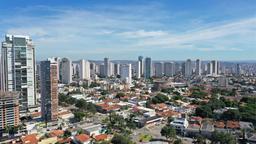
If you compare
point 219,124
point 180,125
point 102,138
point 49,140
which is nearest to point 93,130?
point 102,138

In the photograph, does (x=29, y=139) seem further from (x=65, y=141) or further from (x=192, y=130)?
(x=192, y=130)

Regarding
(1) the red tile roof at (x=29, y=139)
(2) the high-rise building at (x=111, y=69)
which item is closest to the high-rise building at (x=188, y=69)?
(2) the high-rise building at (x=111, y=69)

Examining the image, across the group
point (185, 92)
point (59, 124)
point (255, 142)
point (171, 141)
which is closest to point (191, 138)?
point (171, 141)

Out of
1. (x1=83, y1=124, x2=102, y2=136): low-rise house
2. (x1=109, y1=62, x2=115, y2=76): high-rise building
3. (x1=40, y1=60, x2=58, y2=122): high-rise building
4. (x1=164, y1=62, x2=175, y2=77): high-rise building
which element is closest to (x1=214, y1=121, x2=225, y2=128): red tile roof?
(x1=83, y1=124, x2=102, y2=136): low-rise house

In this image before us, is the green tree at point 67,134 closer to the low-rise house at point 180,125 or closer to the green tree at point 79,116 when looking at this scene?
the green tree at point 79,116

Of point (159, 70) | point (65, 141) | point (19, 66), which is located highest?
point (19, 66)

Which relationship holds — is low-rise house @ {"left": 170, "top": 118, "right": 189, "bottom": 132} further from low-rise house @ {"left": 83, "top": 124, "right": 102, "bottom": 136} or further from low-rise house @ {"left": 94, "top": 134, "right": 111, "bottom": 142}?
low-rise house @ {"left": 83, "top": 124, "right": 102, "bottom": 136}

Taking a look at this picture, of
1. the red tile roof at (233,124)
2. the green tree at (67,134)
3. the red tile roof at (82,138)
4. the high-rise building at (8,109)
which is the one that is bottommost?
the green tree at (67,134)
